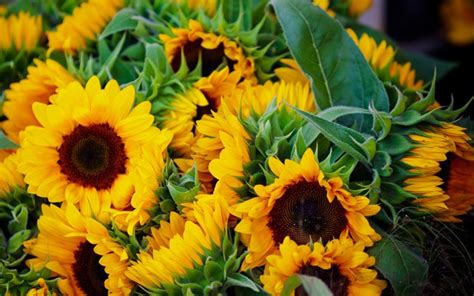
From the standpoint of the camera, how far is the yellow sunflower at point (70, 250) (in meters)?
0.70

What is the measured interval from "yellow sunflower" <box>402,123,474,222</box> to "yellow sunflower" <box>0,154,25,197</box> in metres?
0.31

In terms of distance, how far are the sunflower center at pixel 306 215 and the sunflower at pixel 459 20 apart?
1.00 m

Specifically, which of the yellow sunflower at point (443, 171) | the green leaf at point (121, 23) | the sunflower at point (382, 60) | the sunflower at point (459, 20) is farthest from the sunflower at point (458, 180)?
the sunflower at point (459, 20)

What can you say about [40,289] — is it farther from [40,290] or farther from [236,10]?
[236,10]

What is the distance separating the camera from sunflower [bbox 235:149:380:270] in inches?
25.5

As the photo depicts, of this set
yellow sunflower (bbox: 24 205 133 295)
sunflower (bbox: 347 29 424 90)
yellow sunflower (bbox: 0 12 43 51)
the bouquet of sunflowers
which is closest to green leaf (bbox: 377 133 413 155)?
the bouquet of sunflowers

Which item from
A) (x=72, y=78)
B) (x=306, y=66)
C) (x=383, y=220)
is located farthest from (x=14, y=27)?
(x=383, y=220)

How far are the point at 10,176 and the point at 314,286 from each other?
0.93ft

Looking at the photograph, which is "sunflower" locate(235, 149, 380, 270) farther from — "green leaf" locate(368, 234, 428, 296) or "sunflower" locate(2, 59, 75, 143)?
"sunflower" locate(2, 59, 75, 143)

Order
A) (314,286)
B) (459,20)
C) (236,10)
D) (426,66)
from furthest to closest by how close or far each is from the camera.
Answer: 1. (459,20)
2. (426,66)
3. (236,10)
4. (314,286)

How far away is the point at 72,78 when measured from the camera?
783 mm

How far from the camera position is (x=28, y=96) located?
31.5 inches

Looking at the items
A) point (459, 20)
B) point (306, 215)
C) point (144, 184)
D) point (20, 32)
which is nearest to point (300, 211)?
point (306, 215)

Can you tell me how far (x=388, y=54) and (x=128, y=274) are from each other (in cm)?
30
